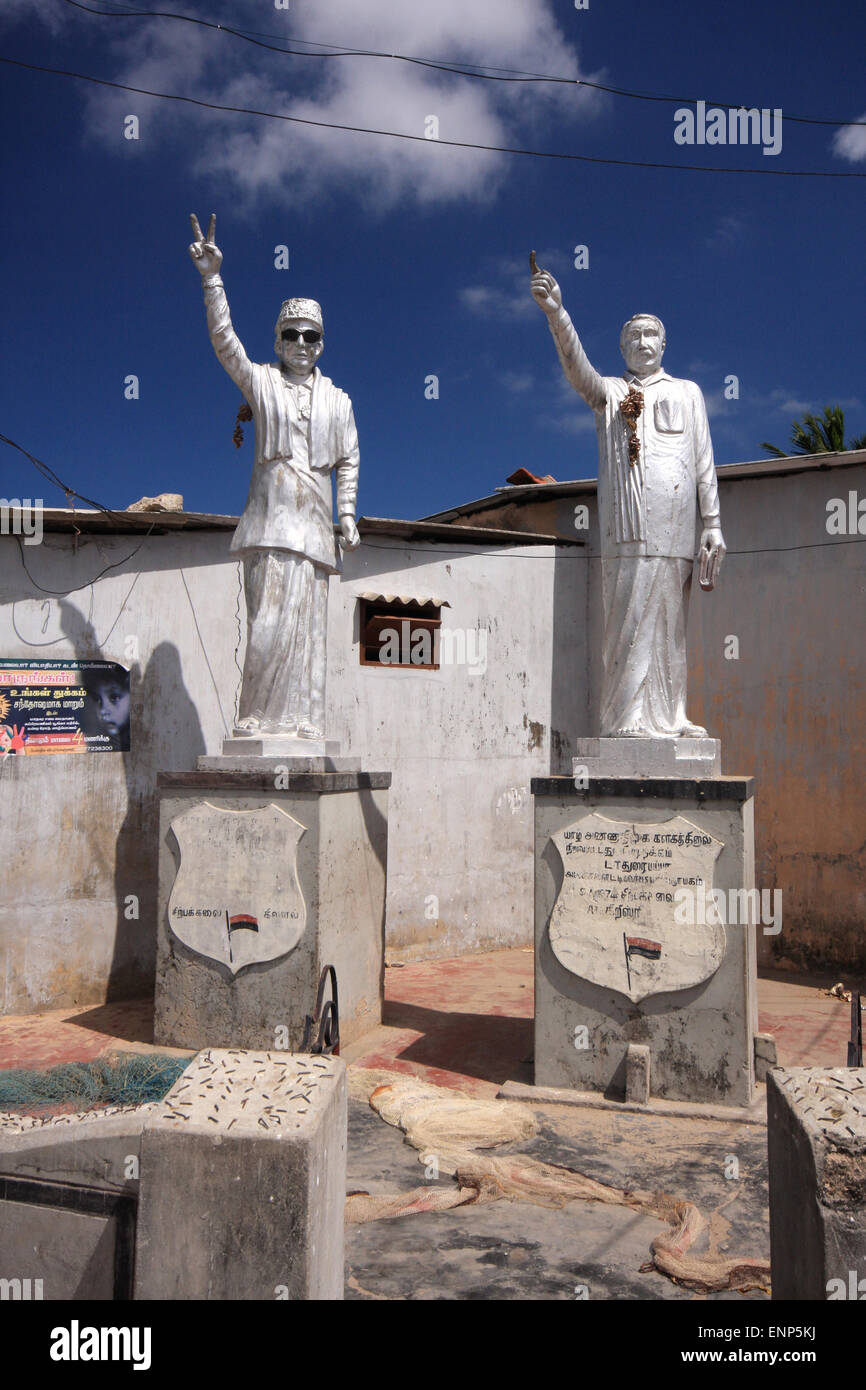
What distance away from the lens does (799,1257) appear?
2195 millimetres

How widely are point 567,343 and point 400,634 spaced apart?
3.81 metres

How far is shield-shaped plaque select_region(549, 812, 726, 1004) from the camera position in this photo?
194 inches

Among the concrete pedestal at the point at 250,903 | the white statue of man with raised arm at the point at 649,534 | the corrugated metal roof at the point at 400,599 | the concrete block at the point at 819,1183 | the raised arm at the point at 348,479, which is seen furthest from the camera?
the corrugated metal roof at the point at 400,599

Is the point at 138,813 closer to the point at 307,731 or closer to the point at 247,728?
the point at 247,728

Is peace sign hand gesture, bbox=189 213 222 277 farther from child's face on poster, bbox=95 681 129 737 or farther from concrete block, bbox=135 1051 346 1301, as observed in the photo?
concrete block, bbox=135 1051 346 1301

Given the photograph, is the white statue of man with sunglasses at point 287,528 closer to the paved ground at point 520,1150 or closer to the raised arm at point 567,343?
the raised arm at point 567,343

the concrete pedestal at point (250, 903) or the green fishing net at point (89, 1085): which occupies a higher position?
the concrete pedestal at point (250, 903)

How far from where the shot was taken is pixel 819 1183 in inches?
79.7

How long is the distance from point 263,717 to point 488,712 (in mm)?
3435

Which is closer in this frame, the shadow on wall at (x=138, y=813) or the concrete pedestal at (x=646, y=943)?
the concrete pedestal at (x=646, y=943)

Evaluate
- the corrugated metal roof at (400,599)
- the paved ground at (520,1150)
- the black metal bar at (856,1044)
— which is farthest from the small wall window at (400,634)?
the black metal bar at (856,1044)

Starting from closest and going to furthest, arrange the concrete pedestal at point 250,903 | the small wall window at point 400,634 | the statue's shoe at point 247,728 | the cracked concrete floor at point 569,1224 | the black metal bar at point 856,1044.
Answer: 1. the cracked concrete floor at point 569,1224
2. the black metal bar at point 856,1044
3. the concrete pedestal at point 250,903
4. the statue's shoe at point 247,728
5. the small wall window at point 400,634

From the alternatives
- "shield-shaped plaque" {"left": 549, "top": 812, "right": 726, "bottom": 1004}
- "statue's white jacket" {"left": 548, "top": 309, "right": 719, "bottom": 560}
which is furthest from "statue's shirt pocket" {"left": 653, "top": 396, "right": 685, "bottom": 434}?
"shield-shaped plaque" {"left": 549, "top": 812, "right": 726, "bottom": 1004}

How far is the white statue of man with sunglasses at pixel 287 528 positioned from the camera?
6.06 m
